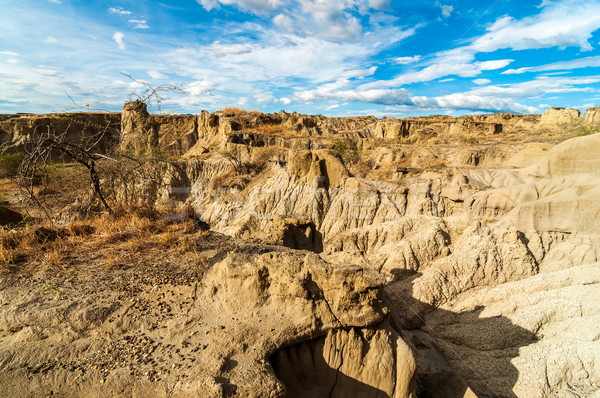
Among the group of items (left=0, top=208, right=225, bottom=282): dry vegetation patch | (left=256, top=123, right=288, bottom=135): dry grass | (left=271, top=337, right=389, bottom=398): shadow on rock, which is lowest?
(left=271, top=337, right=389, bottom=398): shadow on rock

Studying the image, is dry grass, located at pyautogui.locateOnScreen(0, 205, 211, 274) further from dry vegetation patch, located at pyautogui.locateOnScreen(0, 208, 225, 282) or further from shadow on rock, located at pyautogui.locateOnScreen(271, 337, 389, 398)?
shadow on rock, located at pyautogui.locateOnScreen(271, 337, 389, 398)

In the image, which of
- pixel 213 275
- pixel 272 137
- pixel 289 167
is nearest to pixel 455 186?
pixel 289 167

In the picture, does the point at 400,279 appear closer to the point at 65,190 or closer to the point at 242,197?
the point at 65,190

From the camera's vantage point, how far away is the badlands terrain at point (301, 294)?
12.7 ft

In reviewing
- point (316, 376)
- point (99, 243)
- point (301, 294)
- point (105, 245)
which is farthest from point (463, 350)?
point (99, 243)

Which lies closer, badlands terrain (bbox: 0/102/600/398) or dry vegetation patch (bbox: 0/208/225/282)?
badlands terrain (bbox: 0/102/600/398)

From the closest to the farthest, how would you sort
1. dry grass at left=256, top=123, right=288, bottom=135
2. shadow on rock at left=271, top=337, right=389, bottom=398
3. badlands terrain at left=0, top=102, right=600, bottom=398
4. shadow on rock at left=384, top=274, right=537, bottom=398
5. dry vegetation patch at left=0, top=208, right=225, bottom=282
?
badlands terrain at left=0, top=102, right=600, bottom=398 → shadow on rock at left=271, top=337, right=389, bottom=398 → dry vegetation patch at left=0, top=208, right=225, bottom=282 → shadow on rock at left=384, top=274, right=537, bottom=398 → dry grass at left=256, top=123, right=288, bottom=135

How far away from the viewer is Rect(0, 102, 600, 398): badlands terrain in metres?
3.88

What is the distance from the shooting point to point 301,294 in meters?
4.85

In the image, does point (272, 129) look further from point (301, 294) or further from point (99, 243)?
point (301, 294)

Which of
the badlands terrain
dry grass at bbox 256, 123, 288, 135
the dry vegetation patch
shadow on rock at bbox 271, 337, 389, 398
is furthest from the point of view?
dry grass at bbox 256, 123, 288, 135

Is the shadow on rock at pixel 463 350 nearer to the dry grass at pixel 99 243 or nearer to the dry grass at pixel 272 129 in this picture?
the dry grass at pixel 99 243

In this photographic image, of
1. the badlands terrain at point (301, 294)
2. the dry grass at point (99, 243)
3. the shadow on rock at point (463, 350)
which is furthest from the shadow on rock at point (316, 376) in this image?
the dry grass at point (99, 243)

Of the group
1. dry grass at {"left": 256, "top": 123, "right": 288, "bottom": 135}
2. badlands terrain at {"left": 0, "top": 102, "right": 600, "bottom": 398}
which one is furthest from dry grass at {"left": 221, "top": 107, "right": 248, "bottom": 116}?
badlands terrain at {"left": 0, "top": 102, "right": 600, "bottom": 398}
